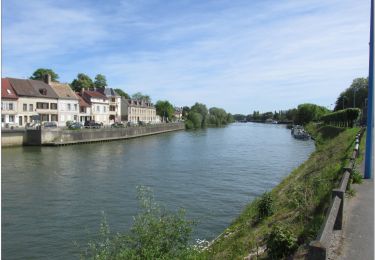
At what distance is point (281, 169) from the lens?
3198 cm

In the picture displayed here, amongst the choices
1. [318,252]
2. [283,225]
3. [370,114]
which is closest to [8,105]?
[370,114]

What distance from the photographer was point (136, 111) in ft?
373

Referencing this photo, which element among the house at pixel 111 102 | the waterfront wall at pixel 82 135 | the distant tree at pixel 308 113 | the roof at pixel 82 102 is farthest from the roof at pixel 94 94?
the distant tree at pixel 308 113

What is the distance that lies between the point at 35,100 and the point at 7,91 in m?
5.37

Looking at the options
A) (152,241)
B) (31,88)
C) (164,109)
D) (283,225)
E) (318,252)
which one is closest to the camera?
(318,252)

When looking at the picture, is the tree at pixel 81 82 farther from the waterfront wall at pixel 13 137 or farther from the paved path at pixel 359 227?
the paved path at pixel 359 227

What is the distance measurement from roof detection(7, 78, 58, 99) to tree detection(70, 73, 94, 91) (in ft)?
99.5

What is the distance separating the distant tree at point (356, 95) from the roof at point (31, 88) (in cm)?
8453

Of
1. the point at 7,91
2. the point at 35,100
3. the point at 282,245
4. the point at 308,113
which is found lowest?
the point at 282,245

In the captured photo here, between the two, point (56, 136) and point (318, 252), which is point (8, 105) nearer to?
point (56, 136)

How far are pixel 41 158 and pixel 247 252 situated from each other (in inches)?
1262

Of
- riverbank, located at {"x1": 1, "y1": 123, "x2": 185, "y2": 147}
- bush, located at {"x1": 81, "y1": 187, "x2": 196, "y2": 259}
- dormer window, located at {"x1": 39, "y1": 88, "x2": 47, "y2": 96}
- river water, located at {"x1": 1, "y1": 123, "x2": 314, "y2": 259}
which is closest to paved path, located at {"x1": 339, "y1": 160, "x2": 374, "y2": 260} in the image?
bush, located at {"x1": 81, "y1": 187, "x2": 196, "y2": 259}

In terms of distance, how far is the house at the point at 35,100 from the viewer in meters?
59.8

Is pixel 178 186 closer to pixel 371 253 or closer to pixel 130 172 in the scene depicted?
pixel 130 172
